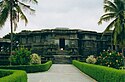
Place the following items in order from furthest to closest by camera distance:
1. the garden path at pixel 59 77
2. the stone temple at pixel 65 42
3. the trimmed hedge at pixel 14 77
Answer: the stone temple at pixel 65 42 < the garden path at pixel 59 77 < the trimmed hedge at pixel 14 77

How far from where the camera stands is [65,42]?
213 ft

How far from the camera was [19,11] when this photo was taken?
36.7 meters

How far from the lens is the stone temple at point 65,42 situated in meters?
63.8

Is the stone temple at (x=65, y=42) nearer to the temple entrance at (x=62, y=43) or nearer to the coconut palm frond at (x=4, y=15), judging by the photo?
the temple entrance at (x=62, y=43)

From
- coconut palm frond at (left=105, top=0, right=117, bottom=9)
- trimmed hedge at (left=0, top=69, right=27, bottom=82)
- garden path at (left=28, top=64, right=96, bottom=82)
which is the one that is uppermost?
coconut palm frond at (left=105, top=0, right=117, bottom=9)

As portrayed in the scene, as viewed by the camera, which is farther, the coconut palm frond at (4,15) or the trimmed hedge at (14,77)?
the coconut palm frond at (4,15)

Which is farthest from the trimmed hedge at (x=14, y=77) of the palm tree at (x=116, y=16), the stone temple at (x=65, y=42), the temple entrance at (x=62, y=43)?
the temple entrance at (x=62, y=43)

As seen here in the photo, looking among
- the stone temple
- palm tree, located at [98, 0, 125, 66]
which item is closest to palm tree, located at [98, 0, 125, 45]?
palm tree, located at [98, 0, 125, 66]

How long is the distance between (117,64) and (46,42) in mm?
37601

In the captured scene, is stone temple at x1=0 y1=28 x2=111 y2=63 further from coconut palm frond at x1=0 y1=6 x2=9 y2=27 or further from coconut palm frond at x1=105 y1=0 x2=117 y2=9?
coconut palm frond at x1=0 y1=6 x2=9 y2=27

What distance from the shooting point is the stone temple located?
6384cm

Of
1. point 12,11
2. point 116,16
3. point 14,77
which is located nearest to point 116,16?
point 116,16

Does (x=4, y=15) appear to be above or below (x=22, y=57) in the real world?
above

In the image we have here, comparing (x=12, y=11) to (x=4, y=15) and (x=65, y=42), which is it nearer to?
(x=4, y=15)
